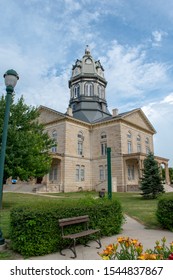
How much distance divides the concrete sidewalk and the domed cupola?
34.2m

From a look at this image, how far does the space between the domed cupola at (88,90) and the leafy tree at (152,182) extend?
20.1 metres

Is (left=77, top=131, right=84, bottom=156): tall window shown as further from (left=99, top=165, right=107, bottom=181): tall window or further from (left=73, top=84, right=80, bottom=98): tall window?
(left=73, top=84, right=80, bottom=98): tall window

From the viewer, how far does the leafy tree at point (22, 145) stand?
1391cm

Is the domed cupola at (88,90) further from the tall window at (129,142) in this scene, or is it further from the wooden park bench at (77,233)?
the wooden park bench at (77,233)

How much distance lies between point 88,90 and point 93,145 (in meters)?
13.2

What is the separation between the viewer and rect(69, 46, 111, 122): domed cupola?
44.7 m

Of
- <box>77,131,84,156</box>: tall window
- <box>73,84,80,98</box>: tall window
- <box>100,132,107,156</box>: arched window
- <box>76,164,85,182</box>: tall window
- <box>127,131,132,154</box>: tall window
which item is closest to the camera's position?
<box>76,164,85,182</box>: tall window

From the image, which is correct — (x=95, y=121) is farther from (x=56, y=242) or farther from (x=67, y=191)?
(x=56, y=242)

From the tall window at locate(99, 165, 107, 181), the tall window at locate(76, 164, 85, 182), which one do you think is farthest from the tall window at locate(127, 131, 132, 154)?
the tall window at locate(76, 164, 85, 182)

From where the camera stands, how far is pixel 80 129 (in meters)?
38.9

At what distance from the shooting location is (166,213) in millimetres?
8805

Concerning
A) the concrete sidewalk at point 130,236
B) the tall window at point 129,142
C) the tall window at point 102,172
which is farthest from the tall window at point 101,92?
the concrete sidewalk at point 130,236

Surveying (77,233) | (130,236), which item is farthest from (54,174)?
(77,233)
